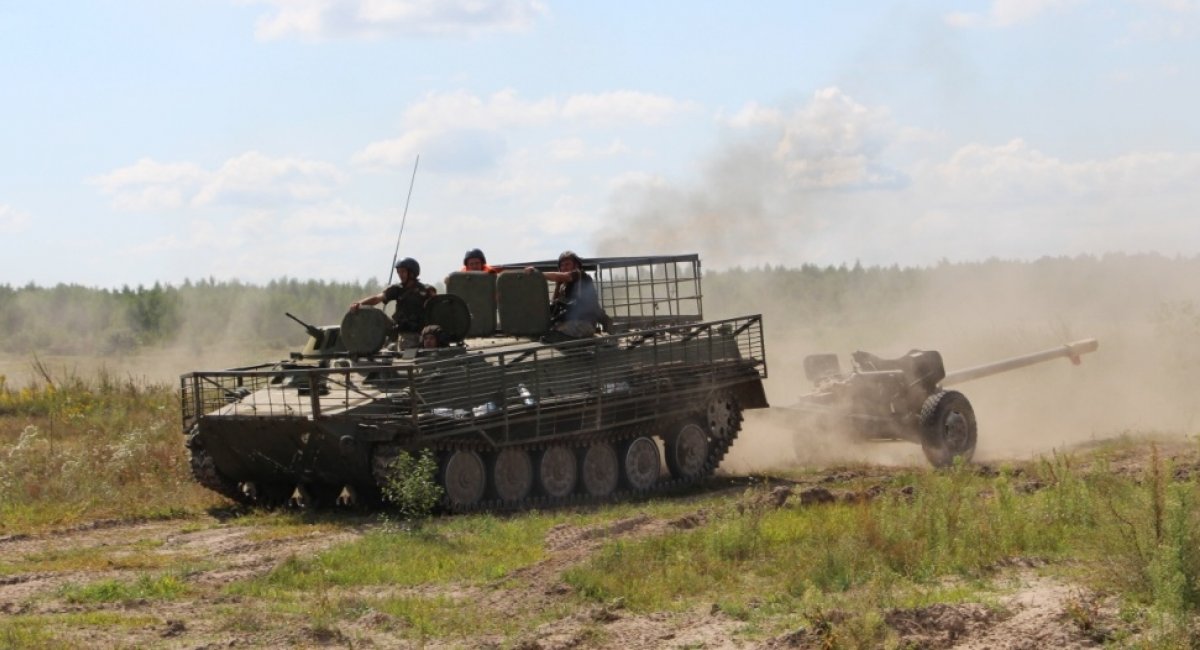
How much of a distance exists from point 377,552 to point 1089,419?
16508 mm

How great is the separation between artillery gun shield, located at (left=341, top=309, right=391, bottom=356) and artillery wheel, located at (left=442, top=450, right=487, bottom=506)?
5.48ft

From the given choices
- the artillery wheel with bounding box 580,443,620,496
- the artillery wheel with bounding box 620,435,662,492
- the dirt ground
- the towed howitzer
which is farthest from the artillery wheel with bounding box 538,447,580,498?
the towed howitzer

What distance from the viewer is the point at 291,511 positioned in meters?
18.2

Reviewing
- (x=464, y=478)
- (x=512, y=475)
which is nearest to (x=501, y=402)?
(x=464, y=478)

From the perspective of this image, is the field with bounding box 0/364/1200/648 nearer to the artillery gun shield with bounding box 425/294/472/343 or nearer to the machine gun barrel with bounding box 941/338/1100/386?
the artillery gun shield with bounding box 425/294/472/343

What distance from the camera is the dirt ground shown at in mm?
10289

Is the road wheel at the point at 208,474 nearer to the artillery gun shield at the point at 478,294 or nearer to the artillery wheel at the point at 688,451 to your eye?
the artillery gun shield at the point at 478,294

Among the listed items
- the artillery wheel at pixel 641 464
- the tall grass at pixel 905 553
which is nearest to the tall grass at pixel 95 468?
the artillery wheel at pixel 641 464

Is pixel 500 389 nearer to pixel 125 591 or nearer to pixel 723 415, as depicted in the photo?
pixel 723 415

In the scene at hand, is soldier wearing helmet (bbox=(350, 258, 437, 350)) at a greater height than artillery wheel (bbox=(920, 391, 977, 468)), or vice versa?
soldier wearing helmet (bbox=(350, 258, 437, 350))

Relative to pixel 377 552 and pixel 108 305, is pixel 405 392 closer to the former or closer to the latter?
pixel 377 552

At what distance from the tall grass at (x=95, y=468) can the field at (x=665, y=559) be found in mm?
49

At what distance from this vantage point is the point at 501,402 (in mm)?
17750

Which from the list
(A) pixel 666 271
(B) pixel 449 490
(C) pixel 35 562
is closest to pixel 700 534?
(B) pixel 449 490
